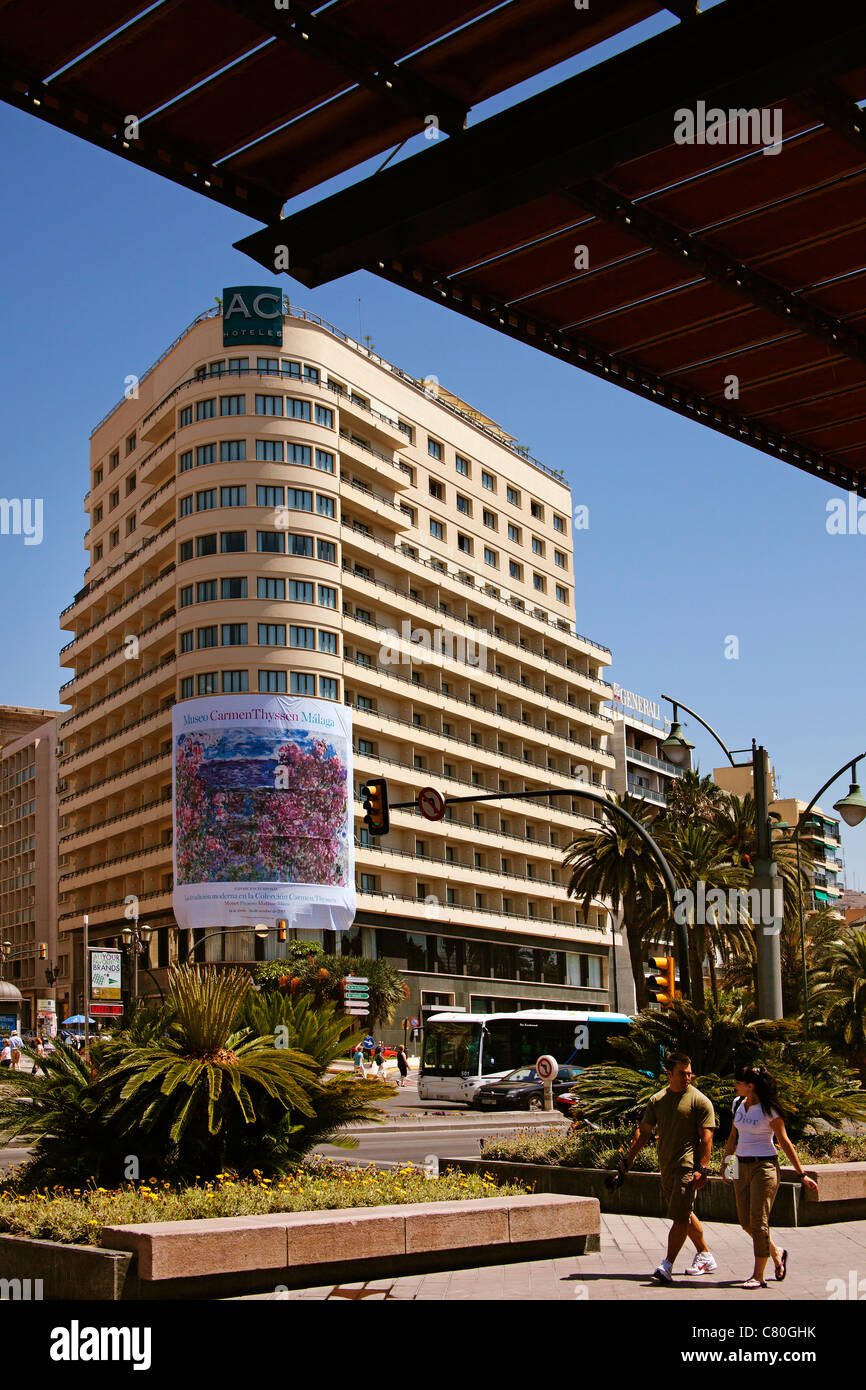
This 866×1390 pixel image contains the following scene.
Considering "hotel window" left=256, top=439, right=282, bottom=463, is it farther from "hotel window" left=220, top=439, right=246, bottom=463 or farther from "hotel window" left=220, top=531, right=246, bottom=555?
"hotel window" left=220, top=531, right=246, bottom=555

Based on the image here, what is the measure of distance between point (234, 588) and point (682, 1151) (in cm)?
5509

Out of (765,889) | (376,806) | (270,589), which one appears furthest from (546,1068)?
(270,589)

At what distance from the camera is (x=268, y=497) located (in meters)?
64.9

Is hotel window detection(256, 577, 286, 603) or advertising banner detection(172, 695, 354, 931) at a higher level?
hotel window detection(256, 577, 286, 603)

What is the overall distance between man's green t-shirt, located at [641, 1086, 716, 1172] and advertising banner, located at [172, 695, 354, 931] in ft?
166

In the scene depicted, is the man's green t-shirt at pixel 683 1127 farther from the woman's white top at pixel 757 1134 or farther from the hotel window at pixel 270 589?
the hotel window at pixel 270 589

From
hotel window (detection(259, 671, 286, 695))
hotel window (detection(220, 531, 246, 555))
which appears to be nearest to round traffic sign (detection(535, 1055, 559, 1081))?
hotel window (detection(259, 671, 286, 695))

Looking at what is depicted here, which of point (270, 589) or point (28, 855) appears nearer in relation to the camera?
point (270, 589)

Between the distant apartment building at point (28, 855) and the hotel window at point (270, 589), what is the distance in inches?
1631

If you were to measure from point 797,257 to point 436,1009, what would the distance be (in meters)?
61.1

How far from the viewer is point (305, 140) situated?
640cm

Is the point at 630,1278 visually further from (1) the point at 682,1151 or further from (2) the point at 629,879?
(2) the point at 629,879

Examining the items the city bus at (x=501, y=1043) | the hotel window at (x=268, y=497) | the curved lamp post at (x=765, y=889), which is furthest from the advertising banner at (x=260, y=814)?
the curved lamp post at (x=765, y=889)

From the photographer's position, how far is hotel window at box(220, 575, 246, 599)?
63.9 m
